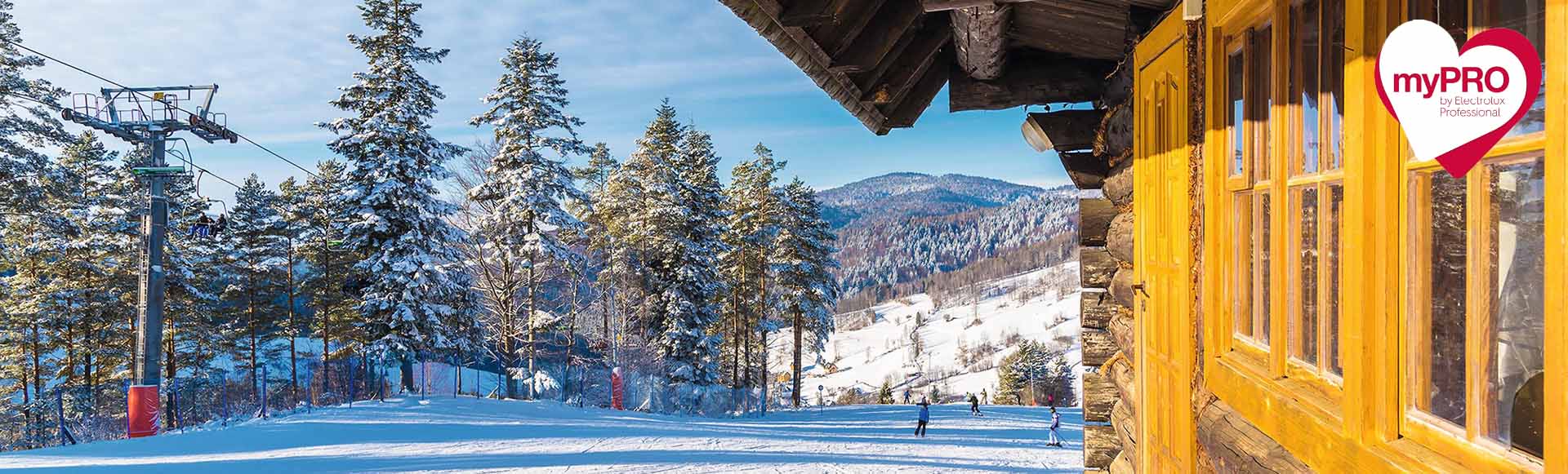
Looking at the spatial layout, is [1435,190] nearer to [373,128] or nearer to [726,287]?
[373,128]

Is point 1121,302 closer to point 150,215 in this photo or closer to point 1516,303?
point 1516,303

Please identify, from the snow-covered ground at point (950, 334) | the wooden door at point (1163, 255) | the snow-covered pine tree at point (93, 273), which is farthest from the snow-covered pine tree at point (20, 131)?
the snow-covered ground at point (950, 334)

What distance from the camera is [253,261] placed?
3020 cm

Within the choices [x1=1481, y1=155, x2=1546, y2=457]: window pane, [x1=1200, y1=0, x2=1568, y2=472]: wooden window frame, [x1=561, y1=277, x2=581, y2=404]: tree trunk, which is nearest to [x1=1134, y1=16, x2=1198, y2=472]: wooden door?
[x1=1200, y1=0, x2=1568, y2=472]: wooden window frame

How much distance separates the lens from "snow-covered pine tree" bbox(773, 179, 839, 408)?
3034 cm

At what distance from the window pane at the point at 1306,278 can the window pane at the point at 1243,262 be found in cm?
39

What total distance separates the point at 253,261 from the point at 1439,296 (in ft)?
118

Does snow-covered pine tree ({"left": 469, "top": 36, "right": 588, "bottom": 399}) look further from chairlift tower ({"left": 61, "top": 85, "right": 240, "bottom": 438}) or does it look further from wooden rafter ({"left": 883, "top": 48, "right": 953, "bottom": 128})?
wooden rafter ({"left": 883, "top": 48, "right": 953, "bottom": 128})

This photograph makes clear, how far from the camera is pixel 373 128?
798 inches

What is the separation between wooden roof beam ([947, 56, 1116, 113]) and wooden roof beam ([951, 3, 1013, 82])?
0.53 feet

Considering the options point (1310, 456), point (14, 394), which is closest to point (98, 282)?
point (14, 394)

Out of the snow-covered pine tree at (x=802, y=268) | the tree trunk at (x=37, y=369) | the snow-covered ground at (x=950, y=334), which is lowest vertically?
the snow-covered ground at (x=950, y=334)

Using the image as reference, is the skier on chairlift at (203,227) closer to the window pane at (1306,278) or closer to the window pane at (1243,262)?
the window pane at (1243,262)

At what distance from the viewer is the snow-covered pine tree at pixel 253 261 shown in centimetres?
2983
